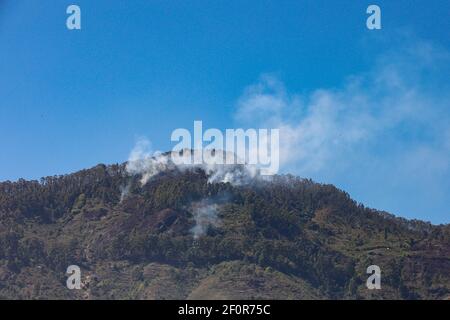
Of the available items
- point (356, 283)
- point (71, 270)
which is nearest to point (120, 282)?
point (71, 270)

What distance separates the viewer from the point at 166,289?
17225cm

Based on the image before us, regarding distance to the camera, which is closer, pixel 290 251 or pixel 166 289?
pixel 166 289

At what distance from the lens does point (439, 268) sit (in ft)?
650

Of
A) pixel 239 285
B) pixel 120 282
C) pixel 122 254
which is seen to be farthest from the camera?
pixel 122 254

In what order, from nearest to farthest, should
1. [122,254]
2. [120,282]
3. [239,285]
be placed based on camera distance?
[239,285], [120,282], [122,254]
